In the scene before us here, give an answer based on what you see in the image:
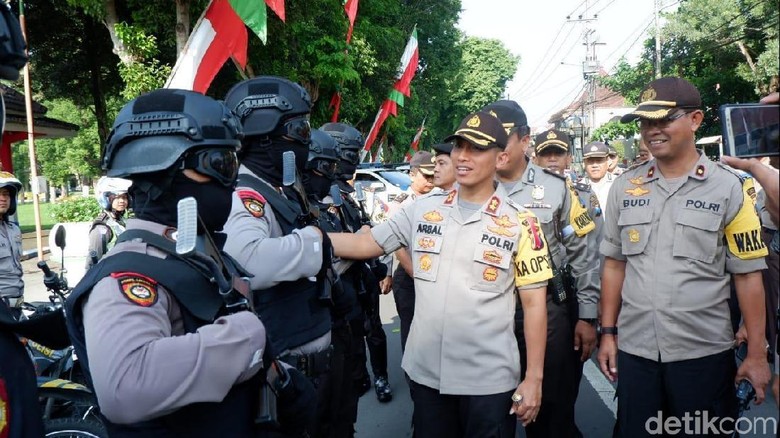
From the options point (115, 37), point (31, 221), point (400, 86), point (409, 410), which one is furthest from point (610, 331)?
point (31, 221)

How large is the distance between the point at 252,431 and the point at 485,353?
3.76 ft

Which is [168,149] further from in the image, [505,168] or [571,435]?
[571,435]

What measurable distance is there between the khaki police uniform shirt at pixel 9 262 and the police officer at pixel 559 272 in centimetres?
438

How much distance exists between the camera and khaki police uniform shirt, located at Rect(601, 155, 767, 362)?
280 centimetres

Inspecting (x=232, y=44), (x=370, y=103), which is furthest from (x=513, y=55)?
(x=232, y=44)

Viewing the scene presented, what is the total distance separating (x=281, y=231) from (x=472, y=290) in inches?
34.7

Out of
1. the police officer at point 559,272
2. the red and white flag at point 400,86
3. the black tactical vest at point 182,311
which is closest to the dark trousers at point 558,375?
the police officer at point 559,272

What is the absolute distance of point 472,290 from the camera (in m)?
2.67

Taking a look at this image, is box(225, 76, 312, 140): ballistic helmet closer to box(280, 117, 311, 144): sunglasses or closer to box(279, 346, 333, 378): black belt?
box(280, 117, 311, 144): sunglasses

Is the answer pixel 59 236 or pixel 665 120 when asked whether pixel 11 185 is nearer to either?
pixel 59 236

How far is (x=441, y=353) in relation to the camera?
2.70m

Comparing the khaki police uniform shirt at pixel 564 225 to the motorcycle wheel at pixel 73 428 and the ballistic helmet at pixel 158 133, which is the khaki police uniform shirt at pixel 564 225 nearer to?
the ballistic helmet at pixel 158 133

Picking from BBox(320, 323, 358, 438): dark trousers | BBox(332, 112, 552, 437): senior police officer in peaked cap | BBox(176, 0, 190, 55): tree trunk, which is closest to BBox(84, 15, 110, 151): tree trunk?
BBox(176, 0, 190, 55): tree trunk

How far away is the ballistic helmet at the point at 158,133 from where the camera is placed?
176 centimetres
